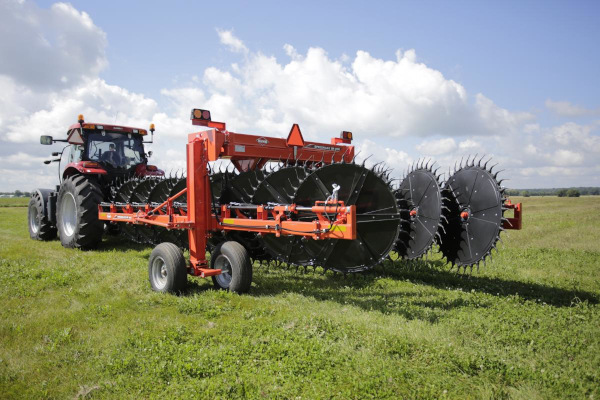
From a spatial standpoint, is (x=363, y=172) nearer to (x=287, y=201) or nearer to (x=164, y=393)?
(x=287, y=201)

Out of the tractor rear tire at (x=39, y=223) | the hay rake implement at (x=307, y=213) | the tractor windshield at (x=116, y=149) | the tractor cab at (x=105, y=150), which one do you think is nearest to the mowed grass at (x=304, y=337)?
the hay rake implement at (x=307, y=213)

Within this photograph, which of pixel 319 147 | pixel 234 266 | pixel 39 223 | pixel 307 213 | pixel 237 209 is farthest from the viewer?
pixel 39 223

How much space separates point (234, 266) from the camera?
220 inches

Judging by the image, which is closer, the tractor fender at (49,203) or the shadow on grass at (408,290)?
the shadow on grass at (408,290)

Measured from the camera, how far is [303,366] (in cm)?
358

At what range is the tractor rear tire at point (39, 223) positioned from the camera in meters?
10.9

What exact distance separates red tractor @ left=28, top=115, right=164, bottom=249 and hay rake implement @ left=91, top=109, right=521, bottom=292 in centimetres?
284

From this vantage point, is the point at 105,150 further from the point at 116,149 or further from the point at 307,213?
the point at 307,213

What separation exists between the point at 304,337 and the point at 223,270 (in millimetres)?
2125

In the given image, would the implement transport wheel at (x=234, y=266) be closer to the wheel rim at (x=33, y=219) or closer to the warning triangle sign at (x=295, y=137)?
the warning triangle sign at (x=295, y=137)

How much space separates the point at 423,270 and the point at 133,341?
5072 millimetres

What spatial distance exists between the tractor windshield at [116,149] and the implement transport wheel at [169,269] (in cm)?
534

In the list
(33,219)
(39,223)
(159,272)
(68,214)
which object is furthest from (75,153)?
(159,272)

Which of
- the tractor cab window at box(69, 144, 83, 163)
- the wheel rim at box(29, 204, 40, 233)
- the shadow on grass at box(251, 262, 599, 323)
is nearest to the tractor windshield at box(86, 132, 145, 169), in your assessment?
the tractor cab window at box(69, 144, 83, 163)
